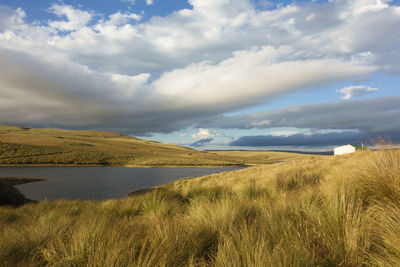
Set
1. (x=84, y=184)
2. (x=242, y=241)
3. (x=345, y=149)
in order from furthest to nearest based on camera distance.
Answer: (x=345, y=149) → (x=84, y=184) → (x=242, y=241)

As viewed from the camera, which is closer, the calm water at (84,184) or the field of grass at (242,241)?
the field of grass at (242,241)

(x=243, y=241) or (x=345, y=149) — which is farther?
(x=345, y=149)

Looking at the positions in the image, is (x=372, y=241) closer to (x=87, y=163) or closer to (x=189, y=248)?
(x=189, y=248)

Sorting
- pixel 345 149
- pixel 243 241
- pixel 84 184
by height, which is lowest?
pixel 84 184

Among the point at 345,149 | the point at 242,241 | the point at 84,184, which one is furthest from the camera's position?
the point at 345,149

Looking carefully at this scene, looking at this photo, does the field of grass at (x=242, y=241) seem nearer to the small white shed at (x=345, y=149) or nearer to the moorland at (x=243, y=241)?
the moorland at (x=243, y=241)

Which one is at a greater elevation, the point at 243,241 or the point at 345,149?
the point at 345,149

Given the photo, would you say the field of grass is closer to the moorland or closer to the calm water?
the moorland

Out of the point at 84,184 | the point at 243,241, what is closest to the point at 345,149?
the point at 84,184

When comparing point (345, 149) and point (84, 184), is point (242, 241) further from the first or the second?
point (345, 149)

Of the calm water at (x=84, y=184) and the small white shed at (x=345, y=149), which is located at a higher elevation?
the small white shed at (x=345, y=149)

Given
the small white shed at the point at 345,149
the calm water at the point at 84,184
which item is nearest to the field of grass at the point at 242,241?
the calm water at the point at 84,184

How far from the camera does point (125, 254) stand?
8.85 feet

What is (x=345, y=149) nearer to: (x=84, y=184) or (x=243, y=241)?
(x=84, y=184)
